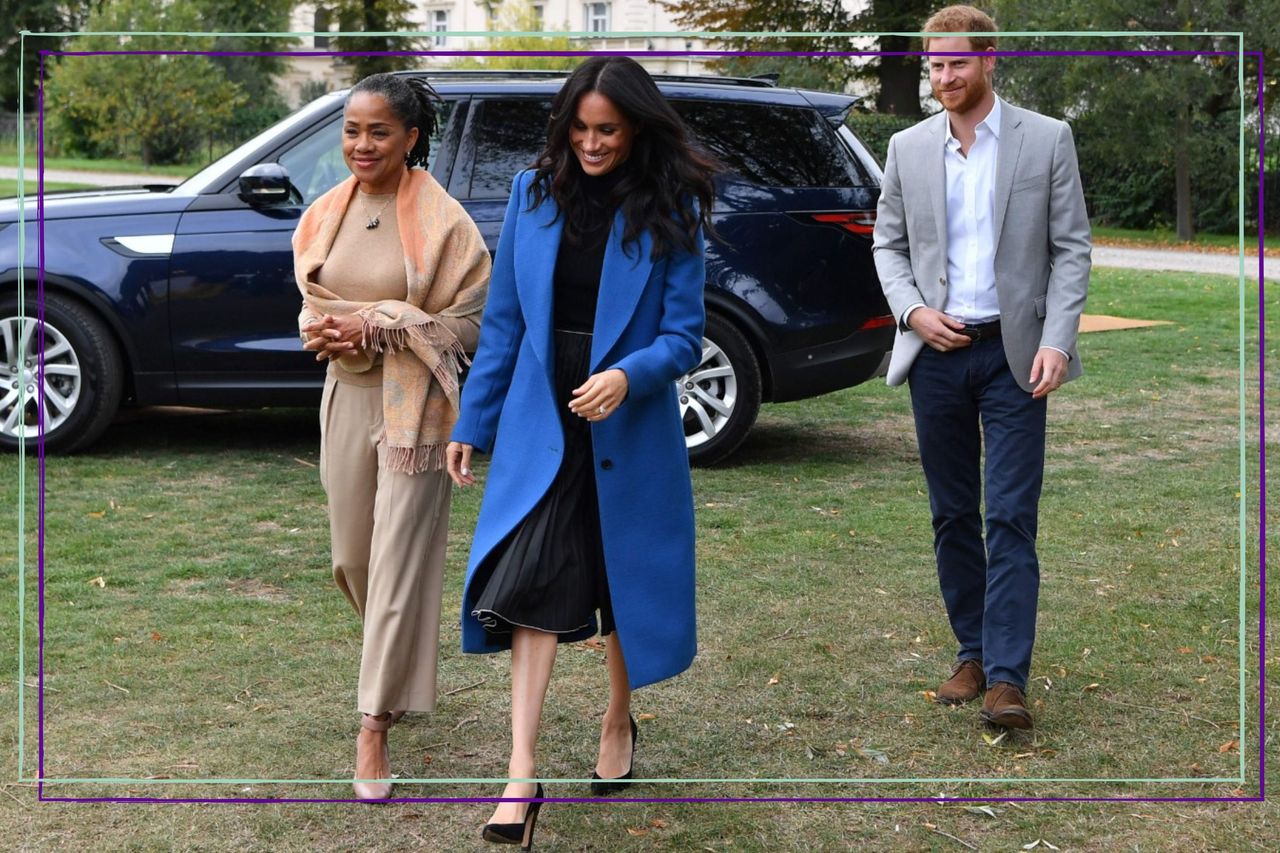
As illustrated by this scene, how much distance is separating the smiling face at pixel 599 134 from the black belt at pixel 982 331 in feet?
4.41

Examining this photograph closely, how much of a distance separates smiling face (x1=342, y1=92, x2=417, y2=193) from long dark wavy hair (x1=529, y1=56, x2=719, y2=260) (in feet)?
1.43

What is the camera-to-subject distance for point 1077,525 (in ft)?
23.1

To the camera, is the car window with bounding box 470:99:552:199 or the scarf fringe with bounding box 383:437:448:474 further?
the car window with bounding box 470:99:552:199

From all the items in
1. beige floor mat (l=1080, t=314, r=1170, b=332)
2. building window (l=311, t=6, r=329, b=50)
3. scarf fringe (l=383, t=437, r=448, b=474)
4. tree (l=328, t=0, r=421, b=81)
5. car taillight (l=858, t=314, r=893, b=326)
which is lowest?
scarf fringe (l=383, t=437, r=448, b=474)

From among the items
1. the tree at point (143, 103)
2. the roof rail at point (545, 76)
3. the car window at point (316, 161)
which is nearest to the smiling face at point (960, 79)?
the tree at point (143, 103)

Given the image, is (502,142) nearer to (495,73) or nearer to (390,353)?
(495,73)

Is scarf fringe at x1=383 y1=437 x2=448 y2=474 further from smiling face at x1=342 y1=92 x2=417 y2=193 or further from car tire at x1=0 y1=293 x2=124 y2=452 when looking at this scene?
car tire at x1=0 y1=293 x2=124 y2=452

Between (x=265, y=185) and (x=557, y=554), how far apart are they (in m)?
4.32

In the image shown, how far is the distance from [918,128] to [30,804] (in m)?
3.00

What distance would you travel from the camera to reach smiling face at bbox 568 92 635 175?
3.67 meters

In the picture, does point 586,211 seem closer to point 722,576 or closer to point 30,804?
point 30,804

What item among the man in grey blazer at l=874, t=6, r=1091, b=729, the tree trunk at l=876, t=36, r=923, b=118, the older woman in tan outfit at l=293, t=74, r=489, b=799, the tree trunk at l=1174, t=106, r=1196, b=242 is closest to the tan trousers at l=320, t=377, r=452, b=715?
the older woman in tan outfit at l=293, t=74, r=489, b=799

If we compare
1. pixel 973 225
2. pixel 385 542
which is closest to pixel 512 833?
pixel 385 542

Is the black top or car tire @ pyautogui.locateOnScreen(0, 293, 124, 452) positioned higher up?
the black top
